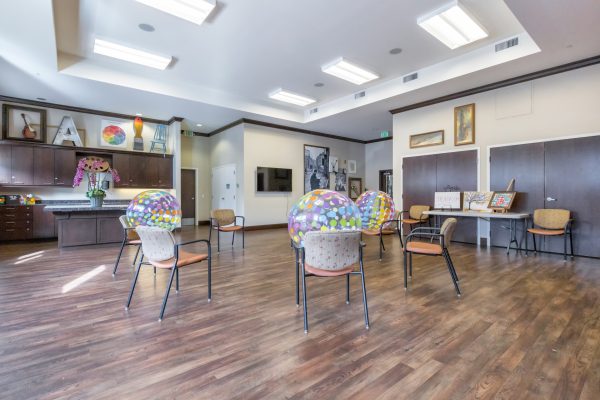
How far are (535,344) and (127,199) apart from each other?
9.21 meters

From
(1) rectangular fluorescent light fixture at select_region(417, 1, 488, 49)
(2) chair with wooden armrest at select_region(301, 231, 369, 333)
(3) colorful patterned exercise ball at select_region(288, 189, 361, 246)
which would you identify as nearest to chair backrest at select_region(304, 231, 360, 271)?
(2) chair with wooden armrest at select_region(301, 231, 369, 333)

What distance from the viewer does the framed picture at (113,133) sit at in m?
8.00

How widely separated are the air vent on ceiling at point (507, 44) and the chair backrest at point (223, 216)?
5641 mm

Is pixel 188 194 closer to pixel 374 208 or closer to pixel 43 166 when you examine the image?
pixel 43 166

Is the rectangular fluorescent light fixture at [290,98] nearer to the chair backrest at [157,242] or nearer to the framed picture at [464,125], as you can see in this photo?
the framed picture at [464,125]

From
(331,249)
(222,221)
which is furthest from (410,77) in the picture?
(331,249)

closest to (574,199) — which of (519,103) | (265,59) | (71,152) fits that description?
(519,103)

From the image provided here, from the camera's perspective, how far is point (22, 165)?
22.4ft

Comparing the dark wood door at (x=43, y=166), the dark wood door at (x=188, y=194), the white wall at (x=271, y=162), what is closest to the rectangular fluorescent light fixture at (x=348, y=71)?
the white wall at (x=271, y=162)

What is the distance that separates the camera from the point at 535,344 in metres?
2.11

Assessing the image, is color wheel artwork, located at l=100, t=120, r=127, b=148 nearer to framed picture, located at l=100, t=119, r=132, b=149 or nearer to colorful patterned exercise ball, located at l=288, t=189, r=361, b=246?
framed picture, located at l=100, t=119, r=132, b=149

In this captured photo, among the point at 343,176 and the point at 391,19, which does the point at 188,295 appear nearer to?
the point at 391,19

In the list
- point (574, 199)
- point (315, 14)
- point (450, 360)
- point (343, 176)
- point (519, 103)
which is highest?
point (315, 14)

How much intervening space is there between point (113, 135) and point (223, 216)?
193 inches
